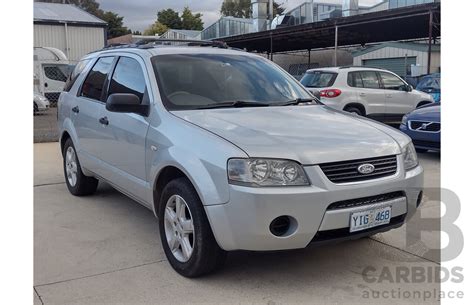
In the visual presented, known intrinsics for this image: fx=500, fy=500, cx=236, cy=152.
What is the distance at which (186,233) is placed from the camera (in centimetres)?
377

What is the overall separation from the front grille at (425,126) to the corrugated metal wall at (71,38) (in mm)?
24073

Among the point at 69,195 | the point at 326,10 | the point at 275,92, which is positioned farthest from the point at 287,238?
the point at 326,10

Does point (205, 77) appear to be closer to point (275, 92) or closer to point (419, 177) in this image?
point (275, 92)

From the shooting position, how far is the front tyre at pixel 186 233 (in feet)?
11.6

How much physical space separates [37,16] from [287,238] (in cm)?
2972

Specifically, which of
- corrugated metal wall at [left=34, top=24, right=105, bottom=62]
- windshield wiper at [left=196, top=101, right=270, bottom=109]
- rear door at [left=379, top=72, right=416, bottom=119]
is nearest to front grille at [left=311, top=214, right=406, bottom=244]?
windshield wiper at [left=196, top=101, right=270, bottom=109]

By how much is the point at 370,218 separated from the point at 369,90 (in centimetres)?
918

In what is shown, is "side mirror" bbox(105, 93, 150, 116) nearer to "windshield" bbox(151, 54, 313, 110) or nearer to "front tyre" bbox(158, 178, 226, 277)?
"windshield" bbox(151, 54, 313, 110)

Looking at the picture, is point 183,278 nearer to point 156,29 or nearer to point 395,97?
point 395,97

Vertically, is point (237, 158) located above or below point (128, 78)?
below

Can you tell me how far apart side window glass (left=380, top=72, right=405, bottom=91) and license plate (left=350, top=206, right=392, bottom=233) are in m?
9.47

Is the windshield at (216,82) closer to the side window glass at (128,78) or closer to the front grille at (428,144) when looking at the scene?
the side window glass at (128,78)

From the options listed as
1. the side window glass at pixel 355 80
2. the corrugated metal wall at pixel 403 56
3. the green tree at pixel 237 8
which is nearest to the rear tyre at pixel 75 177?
the side window glass at pixel 355 80

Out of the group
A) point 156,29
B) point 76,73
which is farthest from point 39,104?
point 156,29
